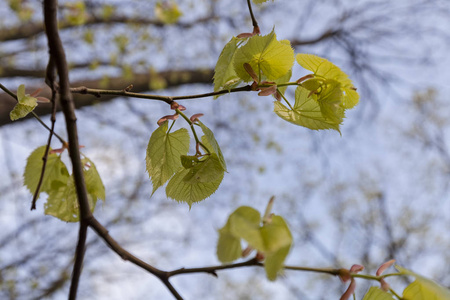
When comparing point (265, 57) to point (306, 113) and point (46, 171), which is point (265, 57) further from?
point (46, 171)

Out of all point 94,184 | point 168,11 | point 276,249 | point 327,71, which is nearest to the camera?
point 276,249

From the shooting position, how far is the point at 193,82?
3.42 meters

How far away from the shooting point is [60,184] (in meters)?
0.61

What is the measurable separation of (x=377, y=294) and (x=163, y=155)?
0.86 feet

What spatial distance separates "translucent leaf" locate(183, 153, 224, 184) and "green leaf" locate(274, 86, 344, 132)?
83 millimetres

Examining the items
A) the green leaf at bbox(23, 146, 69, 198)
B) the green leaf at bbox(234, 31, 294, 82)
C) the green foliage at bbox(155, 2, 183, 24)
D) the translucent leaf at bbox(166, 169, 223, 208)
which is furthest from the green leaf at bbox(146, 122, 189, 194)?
→ the green foliage at bbox(155, 2, 183, 24)

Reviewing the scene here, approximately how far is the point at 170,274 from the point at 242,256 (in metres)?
0.10

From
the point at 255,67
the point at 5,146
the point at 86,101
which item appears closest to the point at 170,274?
the point at 255,67

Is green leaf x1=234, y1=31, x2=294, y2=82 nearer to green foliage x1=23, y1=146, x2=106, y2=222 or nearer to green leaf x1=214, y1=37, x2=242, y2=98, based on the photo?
green leaf x1=214, y1=37, x2=242, y2=98

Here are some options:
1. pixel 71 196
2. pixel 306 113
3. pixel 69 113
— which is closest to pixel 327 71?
pixel 306 113

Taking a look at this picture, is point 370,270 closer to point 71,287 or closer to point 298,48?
point 298,48

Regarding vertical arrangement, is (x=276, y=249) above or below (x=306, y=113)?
below

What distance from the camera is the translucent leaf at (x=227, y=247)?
0.29 meters

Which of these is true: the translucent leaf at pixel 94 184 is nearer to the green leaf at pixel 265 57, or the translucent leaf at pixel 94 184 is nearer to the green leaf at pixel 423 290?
the green leaf at pixel 265 57
